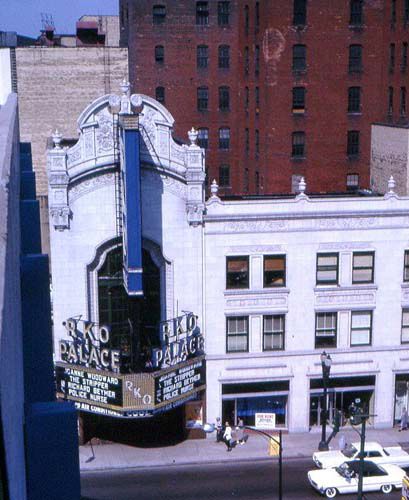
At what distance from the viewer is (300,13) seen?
178 ft

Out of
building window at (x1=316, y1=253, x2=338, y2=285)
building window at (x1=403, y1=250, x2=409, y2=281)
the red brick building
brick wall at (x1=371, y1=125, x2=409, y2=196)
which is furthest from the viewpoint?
the red brick building

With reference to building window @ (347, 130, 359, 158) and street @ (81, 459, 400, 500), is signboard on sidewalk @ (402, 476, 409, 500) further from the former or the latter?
building window @ (347, 130, 359, 158)

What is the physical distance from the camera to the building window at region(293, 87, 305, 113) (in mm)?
55719

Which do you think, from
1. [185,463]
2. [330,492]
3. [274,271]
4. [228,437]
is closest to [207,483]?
[185,463]

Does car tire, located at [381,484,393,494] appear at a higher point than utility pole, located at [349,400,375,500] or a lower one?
lower

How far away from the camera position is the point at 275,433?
1540 inches

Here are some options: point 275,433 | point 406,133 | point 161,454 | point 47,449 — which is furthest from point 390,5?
point 47,449

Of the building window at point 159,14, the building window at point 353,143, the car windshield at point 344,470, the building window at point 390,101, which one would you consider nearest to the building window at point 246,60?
the building window at point 159,14

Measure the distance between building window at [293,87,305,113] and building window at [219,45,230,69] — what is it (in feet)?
41.7

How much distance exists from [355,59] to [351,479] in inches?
1312

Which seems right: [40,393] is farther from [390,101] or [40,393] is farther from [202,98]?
[202,98]

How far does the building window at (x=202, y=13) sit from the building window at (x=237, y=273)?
35.7 metres

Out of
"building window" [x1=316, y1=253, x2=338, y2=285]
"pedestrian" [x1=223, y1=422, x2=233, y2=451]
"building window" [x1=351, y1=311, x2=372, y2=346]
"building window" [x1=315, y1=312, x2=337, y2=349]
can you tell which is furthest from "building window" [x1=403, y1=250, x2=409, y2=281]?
"pedestrian" [x1=223, y1=422, x2=233, y2=451]

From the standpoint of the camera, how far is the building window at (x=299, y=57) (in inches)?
2158
